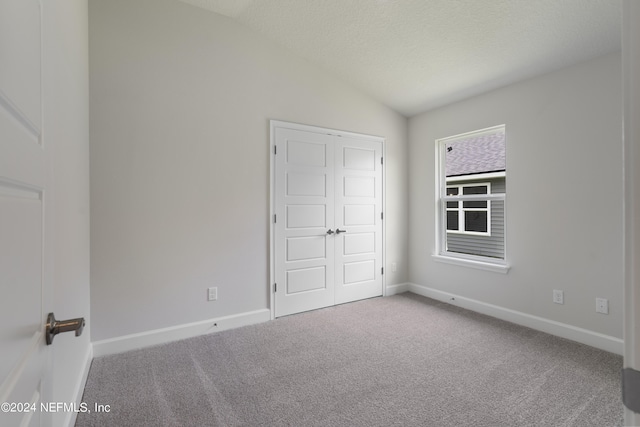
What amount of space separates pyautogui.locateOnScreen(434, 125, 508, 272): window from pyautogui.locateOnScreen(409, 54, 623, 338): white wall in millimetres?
186

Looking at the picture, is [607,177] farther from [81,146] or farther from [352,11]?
[81,146]

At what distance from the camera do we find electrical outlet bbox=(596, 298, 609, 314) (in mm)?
2611

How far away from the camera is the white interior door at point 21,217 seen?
48 cm

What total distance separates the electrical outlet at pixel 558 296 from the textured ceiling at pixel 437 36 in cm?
216

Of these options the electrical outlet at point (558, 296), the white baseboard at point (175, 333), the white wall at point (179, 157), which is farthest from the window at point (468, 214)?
the white baseboard at point (175, 333)

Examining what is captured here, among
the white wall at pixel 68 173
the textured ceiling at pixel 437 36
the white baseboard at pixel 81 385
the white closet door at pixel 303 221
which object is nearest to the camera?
the white wall at pixel 68 173

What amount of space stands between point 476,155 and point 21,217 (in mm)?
4122

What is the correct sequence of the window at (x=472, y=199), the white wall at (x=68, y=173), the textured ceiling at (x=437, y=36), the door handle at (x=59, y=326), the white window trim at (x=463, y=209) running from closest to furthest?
the door handle at (x=59, y=326) < the white wall at (x=68, y=173) < the textured ceiling at (x=437, y=36) < the window at (x=472, y=199) < the white window trim at (x=463, y=209)

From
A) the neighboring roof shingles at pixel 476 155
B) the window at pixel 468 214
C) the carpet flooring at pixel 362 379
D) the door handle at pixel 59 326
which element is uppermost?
the neighboring roof shingles at pixel 476 155

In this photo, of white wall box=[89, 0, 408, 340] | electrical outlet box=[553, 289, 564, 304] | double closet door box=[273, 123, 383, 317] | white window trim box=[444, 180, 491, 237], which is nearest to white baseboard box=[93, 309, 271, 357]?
white wall box=[89, 0, 408, 340]

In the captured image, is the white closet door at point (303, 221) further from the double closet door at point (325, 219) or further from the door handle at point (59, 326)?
the door handle at point (59, 326)

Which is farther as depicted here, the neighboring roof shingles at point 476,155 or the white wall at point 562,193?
the neighboring roof shingles at point 476,155

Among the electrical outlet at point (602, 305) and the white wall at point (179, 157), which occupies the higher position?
the white wall at point (179, 157)

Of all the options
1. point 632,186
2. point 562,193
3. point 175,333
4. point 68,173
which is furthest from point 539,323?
point 68,173
